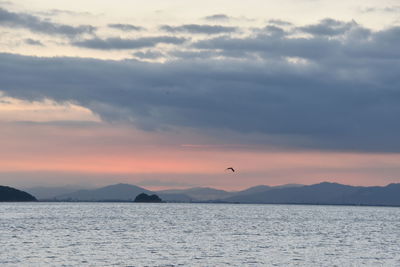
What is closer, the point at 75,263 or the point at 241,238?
the point at 75,263

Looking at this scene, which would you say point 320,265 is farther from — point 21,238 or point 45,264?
point 21,238

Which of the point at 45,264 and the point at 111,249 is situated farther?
the point at 111,249

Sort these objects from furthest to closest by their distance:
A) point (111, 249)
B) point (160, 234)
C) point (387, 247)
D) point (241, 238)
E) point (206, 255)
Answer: point (160, 234)
point (241, 238)
point (387, 247)
point (111, 249)
point (206, 255)

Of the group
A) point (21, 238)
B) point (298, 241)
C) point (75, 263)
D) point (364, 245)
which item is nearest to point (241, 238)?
point (298, 241)

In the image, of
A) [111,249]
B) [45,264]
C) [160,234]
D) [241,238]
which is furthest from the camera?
[160,234]

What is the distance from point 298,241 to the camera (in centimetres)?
11994

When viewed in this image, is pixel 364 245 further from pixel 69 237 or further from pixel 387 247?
pixel 69 237

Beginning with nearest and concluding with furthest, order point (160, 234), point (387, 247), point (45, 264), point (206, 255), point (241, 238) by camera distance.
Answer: point (45, 264)
point (206, 255)
point (387, 247)
point (241, 238)
point (160, 234)

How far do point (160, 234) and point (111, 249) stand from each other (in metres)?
35.7

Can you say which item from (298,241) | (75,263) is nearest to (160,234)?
(298,241)

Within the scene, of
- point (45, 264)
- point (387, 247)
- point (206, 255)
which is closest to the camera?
point (45, 264)

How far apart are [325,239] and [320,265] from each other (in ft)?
148

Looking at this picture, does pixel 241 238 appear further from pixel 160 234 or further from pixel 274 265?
pixel 274 265

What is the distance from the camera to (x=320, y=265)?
8369 cm
